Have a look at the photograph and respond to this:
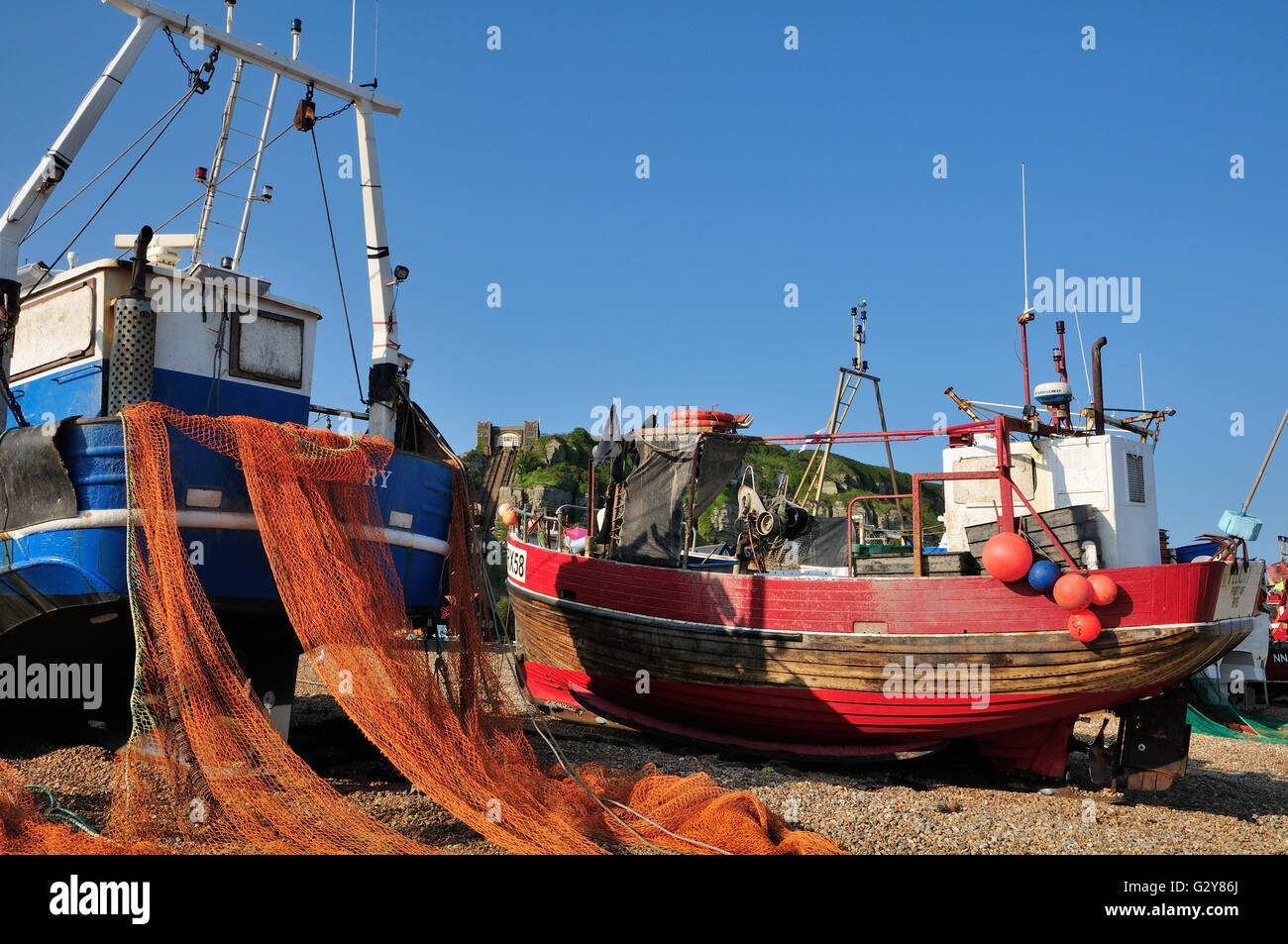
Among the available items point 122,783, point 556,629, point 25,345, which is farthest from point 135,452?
point 556,629

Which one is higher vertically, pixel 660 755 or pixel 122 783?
pixel 122 783

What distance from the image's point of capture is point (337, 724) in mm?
10156

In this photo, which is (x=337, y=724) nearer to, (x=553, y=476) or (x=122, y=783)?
(x=122, y=783)

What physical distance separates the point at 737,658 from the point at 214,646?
6238 mm

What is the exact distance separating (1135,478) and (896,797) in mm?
4682

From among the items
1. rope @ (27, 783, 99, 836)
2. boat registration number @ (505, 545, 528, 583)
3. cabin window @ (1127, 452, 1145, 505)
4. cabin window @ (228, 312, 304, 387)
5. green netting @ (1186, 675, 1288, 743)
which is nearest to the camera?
rope @ (27, 783, 99, 836)

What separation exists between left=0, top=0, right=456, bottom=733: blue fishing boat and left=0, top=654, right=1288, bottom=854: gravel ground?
3.62 ft

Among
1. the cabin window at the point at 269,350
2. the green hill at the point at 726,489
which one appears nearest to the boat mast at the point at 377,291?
the cabin window at the point at 269,350

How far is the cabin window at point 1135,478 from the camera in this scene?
9.86 m

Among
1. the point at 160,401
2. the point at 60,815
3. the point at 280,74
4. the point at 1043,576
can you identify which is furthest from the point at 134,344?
the point at 1043,576

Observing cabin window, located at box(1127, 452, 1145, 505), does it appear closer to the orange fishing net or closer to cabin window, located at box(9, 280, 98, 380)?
the orange fishing net

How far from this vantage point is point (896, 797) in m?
8.58

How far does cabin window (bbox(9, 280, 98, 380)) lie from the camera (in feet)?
26.1

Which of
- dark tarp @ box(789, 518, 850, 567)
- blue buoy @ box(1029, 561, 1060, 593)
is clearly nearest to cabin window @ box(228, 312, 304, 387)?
blue buoy @ box(1029, 561, 1060, 593)
